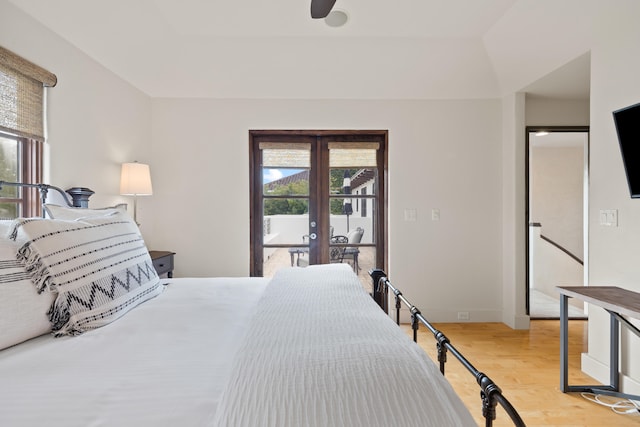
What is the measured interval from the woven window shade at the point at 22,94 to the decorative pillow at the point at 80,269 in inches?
39.3

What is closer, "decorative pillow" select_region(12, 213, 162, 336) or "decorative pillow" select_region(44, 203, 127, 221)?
"decorative pillow" select_region(12, 213, 162, 336)

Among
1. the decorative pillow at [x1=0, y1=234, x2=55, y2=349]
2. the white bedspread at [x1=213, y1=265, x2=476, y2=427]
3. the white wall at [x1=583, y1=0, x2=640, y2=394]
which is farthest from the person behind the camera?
the white wall at [x1=583, y1=0, x2=640, y2=394]

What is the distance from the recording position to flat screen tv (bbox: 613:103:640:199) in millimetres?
1875

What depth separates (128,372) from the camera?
854 millimetres

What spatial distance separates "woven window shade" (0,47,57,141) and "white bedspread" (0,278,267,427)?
142cm


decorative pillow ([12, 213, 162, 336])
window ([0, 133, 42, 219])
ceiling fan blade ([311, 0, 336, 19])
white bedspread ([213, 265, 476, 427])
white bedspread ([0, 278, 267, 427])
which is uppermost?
ceiling fan blade ([311, 0, 336, 19])

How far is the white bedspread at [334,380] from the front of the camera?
63cm

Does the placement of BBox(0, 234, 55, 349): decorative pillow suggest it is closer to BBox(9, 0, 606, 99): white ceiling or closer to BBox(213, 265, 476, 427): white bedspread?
BBox(213, 265, 476, 427): white bedspread

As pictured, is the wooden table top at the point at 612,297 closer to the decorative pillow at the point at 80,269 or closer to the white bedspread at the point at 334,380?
the white bedspread at the point at 334,380

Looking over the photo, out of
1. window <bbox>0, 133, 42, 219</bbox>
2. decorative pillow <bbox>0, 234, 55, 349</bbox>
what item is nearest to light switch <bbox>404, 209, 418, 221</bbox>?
decorative pillow <bbox>0, 234, 55, 349</bbox>

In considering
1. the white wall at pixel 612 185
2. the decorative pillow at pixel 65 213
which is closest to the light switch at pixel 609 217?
the white wall at pixel 612 185

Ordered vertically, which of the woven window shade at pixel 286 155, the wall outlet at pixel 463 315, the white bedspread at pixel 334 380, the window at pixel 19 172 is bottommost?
the wall outlet at pixel 463 315

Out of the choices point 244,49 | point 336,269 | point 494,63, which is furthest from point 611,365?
point 244,49

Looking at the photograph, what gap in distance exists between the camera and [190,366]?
89 cm
